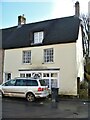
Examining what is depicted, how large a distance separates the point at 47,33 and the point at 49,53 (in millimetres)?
2832

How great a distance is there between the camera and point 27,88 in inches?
800

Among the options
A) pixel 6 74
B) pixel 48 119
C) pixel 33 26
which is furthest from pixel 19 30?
pixel 48 119

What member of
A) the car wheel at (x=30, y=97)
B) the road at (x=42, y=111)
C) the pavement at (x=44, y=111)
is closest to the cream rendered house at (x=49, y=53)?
the pavement at (x=44, y=111)

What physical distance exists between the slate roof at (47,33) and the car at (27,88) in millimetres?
6776

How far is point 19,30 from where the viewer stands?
32062mm

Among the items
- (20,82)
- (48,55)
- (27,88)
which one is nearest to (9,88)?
(20,82)

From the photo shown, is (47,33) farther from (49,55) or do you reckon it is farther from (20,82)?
(20,82)

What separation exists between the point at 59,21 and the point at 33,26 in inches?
141

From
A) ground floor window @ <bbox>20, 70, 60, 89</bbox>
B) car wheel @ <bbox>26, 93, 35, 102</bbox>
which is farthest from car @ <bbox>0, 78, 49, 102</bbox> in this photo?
ground floor window @ <bbox>20, 70, 60, 89</bbox>

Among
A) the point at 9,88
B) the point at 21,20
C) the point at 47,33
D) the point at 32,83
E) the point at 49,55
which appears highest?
the point at 21,20

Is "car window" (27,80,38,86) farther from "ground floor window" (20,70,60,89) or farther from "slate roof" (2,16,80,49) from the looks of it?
"slate roof" (2,16,80,49)

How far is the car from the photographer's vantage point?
20.0m

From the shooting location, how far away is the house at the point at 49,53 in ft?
81.4

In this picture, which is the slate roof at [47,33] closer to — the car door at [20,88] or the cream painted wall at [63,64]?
the cream painted wall at [63,64]
